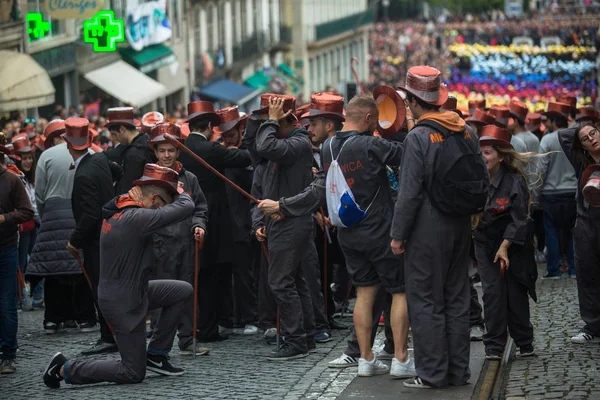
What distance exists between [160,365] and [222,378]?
45cm

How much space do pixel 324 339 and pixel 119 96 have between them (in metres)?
24.7

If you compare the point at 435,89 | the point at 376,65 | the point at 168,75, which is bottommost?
the point at 376,65

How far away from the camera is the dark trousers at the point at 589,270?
10719 mm

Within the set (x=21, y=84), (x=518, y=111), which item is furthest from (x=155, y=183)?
(x=21, y=84)

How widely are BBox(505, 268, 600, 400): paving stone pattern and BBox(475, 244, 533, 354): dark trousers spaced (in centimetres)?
19

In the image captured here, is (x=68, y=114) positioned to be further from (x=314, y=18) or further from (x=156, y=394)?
(x=314, y=18)

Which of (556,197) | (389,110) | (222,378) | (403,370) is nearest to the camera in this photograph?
(403,370)

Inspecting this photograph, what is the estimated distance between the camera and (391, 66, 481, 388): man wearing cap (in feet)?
28.6

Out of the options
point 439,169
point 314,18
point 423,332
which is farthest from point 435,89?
point 314,18

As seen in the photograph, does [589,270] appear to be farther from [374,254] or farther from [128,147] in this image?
[128,147]

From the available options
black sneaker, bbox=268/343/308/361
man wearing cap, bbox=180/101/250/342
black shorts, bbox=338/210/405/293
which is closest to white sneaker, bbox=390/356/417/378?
black shorts, bbox=338/210/405/293

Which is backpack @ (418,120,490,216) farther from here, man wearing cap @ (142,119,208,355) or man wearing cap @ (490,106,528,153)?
man wearing cap @ (490,106,528,153)

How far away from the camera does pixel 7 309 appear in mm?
10281

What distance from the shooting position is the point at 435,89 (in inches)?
348
